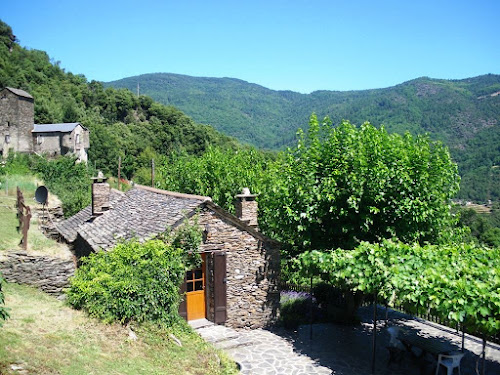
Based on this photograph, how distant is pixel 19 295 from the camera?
10.4 meters

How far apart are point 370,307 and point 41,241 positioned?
41.2 ft

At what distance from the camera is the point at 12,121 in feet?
148

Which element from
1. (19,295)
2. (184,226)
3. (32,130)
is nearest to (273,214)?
(184,226)

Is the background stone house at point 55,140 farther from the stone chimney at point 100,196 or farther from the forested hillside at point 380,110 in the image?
the forested hillside at point 380,110

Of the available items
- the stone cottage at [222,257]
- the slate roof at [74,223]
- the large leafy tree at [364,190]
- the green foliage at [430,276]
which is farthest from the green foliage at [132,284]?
the slate roof at [74,223]

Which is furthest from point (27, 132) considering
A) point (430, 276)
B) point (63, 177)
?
point (430, 276)

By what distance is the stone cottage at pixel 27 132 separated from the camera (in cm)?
4509

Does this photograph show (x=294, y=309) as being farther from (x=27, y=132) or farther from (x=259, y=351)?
(x=27, y=132)

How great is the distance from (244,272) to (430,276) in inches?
228

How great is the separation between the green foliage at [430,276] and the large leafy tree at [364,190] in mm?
1374

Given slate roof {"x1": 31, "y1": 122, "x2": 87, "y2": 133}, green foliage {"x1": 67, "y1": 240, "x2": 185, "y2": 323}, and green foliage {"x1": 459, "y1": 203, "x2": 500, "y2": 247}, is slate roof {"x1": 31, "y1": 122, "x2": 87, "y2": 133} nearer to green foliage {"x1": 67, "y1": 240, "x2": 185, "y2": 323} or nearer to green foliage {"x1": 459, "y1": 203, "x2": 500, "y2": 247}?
green foliage {"x1": 67, "y1": 240, "x2": 185, "y2": 323}

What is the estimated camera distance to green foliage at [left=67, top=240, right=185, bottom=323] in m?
9.76

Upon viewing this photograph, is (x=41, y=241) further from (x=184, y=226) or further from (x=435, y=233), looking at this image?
(x=435, y=233)

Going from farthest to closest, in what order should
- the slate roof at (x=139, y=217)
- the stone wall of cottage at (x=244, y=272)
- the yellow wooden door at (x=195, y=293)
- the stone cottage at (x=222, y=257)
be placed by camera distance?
the yellow wooden door at (x=195, y=293), the stone wall of cottage at (x=244, y=272), the stone cottage at (x=222, y=257), the slate roof at (x=139, y=217)
